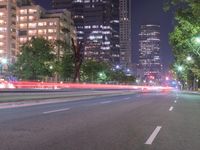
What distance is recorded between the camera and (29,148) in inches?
345

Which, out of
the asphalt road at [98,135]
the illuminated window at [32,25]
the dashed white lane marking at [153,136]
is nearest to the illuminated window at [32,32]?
the illuminated window at [32,25]

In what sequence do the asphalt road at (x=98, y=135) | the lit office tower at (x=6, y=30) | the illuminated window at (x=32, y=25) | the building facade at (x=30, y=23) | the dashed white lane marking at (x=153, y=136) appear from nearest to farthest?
1. the asphalt road at (x=98, y=135)
2. the dashed white lane marking at (x=153, y=136)
3. the lit office tower at (x=6, y=30)
4. the building facade at (x=30, y=23)
5. the illuminated window at (x=32, y=25)

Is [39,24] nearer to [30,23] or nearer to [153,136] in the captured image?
[30,23]

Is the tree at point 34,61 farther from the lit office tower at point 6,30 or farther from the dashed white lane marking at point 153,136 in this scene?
the dashed white lane marking at point 153,136

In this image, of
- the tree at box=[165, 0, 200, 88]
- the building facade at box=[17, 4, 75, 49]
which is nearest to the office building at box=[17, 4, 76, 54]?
the building facade at box=[17, 4, 75, 49]

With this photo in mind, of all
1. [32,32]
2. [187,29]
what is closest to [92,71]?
[32,32]

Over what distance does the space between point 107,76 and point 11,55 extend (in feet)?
A: 130

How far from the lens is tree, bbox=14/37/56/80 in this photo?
324 feet

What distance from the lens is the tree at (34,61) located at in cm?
9875

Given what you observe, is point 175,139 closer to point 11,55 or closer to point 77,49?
point 77,49

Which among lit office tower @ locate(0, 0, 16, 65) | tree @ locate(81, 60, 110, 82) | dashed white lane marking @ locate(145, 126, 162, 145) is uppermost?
lit office tower @ locate(0, 0, 16, 65)

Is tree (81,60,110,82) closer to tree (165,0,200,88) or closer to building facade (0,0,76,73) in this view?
building facade (0,0,76,73)

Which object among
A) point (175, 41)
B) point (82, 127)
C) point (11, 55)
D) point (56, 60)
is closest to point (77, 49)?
point (56, 60)

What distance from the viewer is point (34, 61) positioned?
99.2m
